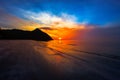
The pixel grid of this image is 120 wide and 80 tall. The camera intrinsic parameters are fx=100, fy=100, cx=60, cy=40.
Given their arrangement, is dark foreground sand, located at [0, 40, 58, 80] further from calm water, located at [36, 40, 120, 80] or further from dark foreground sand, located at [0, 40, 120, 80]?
calm water, located at [36, 40, 120, 80]

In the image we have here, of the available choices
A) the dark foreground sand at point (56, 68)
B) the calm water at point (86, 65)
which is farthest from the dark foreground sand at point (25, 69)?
the calm water at point (86, 65)

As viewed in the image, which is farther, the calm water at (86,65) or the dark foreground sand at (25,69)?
the calm water at (86,65)

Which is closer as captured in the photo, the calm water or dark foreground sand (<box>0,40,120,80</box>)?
dark foreground sand (<box>0,40,120,80</box>)

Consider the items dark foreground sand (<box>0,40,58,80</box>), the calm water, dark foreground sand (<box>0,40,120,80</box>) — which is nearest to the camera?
dark foreground sand (<box>0,40,58,80</box>)

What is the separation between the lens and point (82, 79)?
19.7 feet

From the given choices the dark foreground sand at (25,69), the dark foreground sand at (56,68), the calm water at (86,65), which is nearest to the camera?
the dark foreground sand at (25,69)

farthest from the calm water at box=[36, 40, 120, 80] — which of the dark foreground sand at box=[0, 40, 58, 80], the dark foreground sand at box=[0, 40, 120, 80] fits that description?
the dark foreground sand at box=[0, 40, 58, 80]

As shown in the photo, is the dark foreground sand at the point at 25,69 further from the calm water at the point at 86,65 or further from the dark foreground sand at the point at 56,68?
the calm water at the point at 86,65

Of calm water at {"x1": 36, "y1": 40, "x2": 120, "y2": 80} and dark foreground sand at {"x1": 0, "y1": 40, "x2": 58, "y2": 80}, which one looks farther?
calm water at {"x1": 36, "y1": 40, "x2": 120, "y2": 80}

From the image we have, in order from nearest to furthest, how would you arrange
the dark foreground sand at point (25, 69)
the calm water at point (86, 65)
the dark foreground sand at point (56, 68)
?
the dark foreground sand at point (25, 69) < the dark foreground sand at point (56, 68) < the calm water at point (86, 65)

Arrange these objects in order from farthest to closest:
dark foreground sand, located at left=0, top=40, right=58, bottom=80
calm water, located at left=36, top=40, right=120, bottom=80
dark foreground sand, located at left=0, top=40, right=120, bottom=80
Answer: calm water, located at left=36, top=40, right=120, bottom=80
dark foreground sand, located at left=0, top=40, right=120, bottom=80
dark foreground sand, located at left=0, top=40, right=58, bottom=80

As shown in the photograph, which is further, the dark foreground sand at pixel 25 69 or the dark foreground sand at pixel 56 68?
the dark foreground sand at pixel 56 68

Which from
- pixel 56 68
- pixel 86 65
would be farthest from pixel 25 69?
pixel 86 65

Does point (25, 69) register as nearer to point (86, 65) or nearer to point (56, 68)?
point (56, 68)
